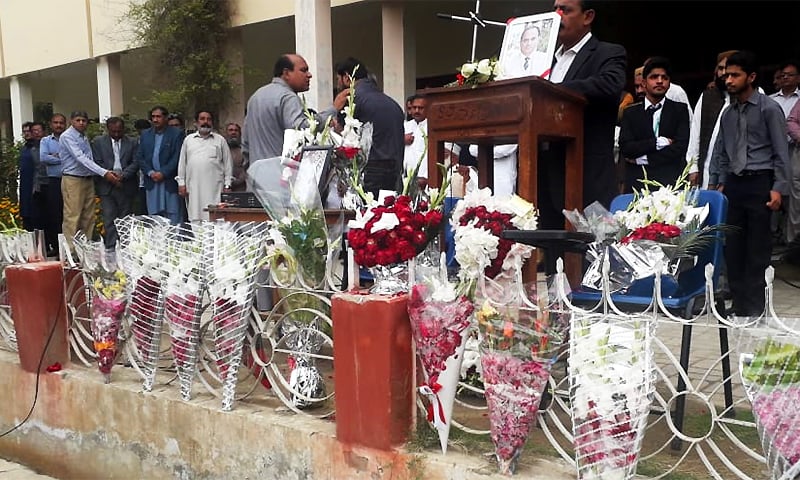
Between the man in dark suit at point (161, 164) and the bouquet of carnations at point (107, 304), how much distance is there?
4.98 metres

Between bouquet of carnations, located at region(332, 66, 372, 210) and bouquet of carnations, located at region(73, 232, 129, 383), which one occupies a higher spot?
bouquet of carnations, located at region(332, 66, 372, 210)

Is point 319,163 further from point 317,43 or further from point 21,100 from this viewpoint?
point 21,100

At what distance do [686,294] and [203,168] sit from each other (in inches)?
225

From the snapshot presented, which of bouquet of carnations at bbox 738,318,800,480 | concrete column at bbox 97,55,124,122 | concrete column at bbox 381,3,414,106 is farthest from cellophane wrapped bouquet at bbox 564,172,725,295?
concrete column at bbox 97,55,124,122

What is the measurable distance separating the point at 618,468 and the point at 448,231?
1856 mm

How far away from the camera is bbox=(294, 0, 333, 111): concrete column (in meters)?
8.42

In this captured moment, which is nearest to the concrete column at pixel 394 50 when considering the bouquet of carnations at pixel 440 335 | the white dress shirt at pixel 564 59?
the white dress shirt at pixel 564 59

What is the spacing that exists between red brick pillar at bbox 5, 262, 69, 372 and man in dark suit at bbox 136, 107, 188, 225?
15.0 ft

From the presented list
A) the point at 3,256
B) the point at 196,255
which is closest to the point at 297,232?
the point at 196,255

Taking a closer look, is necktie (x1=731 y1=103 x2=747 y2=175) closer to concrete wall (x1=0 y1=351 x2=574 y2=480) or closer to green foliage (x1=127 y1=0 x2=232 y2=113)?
concrete wall (x1=0 y1=351 x2=574 y2=480)

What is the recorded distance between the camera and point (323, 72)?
857 centimetres

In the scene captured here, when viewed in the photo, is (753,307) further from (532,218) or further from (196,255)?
(196,255)

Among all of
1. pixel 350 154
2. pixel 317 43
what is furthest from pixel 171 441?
pixel 317 43

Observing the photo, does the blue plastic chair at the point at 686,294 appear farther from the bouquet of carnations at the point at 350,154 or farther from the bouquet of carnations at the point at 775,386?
the bouquet of carnations at the point at 350,154
